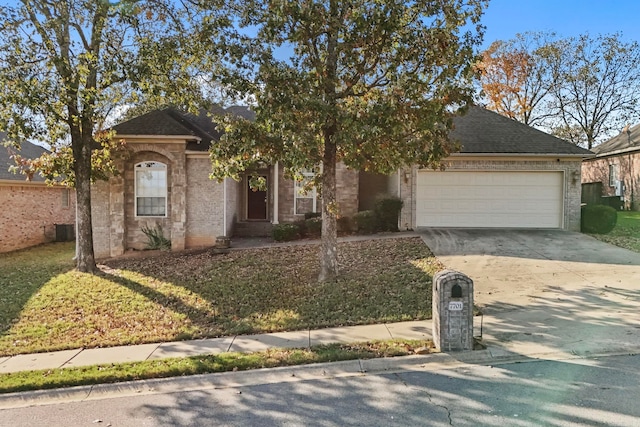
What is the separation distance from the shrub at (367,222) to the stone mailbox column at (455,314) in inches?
382

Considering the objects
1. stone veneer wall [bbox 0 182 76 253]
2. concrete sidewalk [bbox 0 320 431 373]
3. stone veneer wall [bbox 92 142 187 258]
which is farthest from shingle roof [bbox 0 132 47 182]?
concrete sidewalk [bbox 0 320 431 373]

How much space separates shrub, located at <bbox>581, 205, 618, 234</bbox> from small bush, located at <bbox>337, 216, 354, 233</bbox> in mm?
8171

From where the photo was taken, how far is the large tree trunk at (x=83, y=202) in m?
12.3

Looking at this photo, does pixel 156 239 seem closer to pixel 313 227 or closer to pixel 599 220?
pixel 313 227

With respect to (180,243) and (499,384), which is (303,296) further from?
(180,243)

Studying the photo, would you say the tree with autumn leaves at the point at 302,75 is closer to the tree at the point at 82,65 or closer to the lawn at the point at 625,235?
the tree at the point at 82,65

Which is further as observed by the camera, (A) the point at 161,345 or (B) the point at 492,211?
(B) the point at 492,211

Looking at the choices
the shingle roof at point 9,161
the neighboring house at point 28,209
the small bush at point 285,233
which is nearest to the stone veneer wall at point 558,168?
the small bush at point 285,233

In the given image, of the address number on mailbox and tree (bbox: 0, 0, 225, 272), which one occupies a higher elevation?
tree (bbox: 0, 0, 225, 272)

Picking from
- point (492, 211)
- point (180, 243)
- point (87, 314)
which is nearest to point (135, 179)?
point (180, 243)

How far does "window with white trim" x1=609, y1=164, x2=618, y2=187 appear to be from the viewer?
26375mm

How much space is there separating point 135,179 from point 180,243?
9.00 ft

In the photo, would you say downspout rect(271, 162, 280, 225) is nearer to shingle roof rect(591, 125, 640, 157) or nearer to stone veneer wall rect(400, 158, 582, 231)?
stone veneer wall rect(400, 158, 582, 231)

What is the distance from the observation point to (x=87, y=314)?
29.0 ft
